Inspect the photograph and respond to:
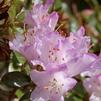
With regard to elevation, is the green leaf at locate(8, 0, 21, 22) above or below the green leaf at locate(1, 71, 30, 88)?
above

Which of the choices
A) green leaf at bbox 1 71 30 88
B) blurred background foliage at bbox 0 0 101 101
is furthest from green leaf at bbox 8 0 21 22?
green leaf at bbox 1 71 30 88

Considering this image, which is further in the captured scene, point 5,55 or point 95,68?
point 5,55

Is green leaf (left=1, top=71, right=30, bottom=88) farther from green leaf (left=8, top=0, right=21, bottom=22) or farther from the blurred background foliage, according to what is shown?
green leaf (left=8, top=0, right=21, bottom=22)

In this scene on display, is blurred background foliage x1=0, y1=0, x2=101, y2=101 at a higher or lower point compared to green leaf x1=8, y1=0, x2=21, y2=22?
lower

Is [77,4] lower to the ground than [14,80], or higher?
lower

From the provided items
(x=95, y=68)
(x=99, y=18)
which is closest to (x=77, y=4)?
(x=99, y=18)

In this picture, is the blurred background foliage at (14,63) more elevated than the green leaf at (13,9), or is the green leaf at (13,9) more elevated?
the green leaf at (13,9)

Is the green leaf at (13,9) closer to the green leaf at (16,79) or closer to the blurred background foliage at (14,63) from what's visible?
the blurred background foliage at (14,63)

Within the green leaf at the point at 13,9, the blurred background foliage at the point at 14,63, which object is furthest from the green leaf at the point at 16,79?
the green leaf at the point at 13,9

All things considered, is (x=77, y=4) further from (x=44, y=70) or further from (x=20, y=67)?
(x=44, y=70)
